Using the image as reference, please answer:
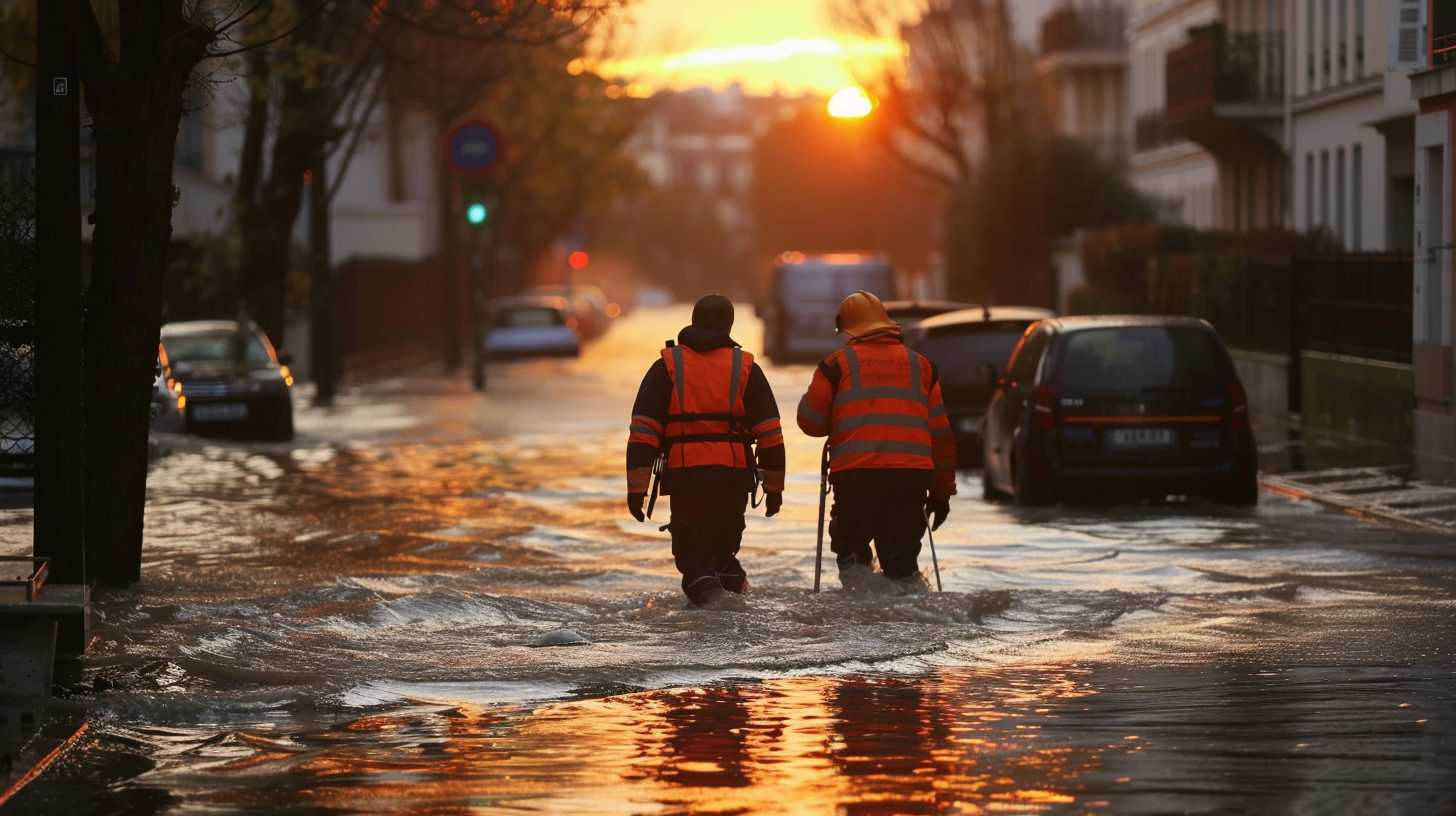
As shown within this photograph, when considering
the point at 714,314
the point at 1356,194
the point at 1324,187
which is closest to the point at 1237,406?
the point at 714,314

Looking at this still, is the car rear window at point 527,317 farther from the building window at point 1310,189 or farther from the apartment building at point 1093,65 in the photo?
the building window at point 1310,189

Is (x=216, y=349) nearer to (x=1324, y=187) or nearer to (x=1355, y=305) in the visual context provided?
(x=1355, y=305)

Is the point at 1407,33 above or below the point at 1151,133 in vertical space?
below

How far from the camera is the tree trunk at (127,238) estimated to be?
1347 centimetres

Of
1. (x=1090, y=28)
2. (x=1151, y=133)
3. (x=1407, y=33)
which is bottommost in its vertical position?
(x=1407, y=33)

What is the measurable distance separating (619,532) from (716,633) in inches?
239

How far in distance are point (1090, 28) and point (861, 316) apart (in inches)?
2220

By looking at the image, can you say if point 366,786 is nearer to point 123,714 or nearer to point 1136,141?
point 123,714

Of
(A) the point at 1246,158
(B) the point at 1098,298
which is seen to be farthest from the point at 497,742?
(A) the point at 1246,158

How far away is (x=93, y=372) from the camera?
44.7ft

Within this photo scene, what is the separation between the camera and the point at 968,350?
24.0 meters

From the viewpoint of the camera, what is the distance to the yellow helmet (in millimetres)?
12656

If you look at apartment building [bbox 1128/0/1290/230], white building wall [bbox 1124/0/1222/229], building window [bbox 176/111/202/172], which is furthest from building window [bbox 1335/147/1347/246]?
building window [bbox 176/111/202/172]

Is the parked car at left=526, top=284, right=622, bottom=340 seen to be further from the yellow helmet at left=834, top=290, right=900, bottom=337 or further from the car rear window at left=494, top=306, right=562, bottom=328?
the yellow helmet at left=834, top=290, right=900, bottom=337
